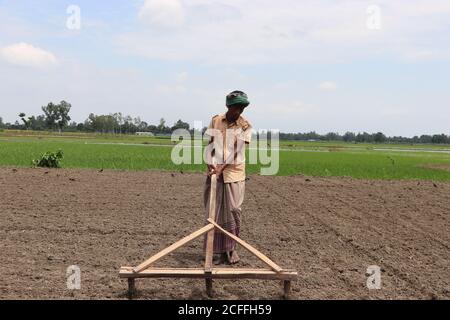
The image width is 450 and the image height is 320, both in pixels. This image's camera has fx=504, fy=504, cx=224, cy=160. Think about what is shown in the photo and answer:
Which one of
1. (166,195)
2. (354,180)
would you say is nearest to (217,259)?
(166,195)

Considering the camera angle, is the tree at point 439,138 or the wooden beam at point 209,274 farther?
the tree at point 439,138

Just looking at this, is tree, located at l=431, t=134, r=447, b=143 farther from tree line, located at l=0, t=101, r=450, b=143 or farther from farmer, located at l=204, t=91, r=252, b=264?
farmer, located at l=204, t=91, r=252, b=264

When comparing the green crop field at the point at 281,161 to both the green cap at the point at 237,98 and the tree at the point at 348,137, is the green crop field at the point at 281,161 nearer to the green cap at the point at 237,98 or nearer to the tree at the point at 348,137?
the green cap at the point at 237,98

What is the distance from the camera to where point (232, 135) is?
537 cm

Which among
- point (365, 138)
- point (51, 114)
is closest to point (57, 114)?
point (51, 114)

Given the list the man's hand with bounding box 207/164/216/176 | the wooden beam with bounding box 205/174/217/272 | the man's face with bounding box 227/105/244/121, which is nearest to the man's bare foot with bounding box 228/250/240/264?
the wooden beam with bounding box 205/174/217/272

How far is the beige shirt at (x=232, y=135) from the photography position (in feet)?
17.6

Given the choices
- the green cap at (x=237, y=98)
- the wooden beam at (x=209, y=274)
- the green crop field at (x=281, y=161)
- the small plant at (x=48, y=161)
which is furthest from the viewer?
the green crop field at (x=281, y=161)

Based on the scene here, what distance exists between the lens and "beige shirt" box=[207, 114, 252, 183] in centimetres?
536

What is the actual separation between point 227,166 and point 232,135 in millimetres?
350

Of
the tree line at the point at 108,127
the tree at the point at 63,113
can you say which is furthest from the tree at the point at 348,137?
the tree at the point at 63,113
